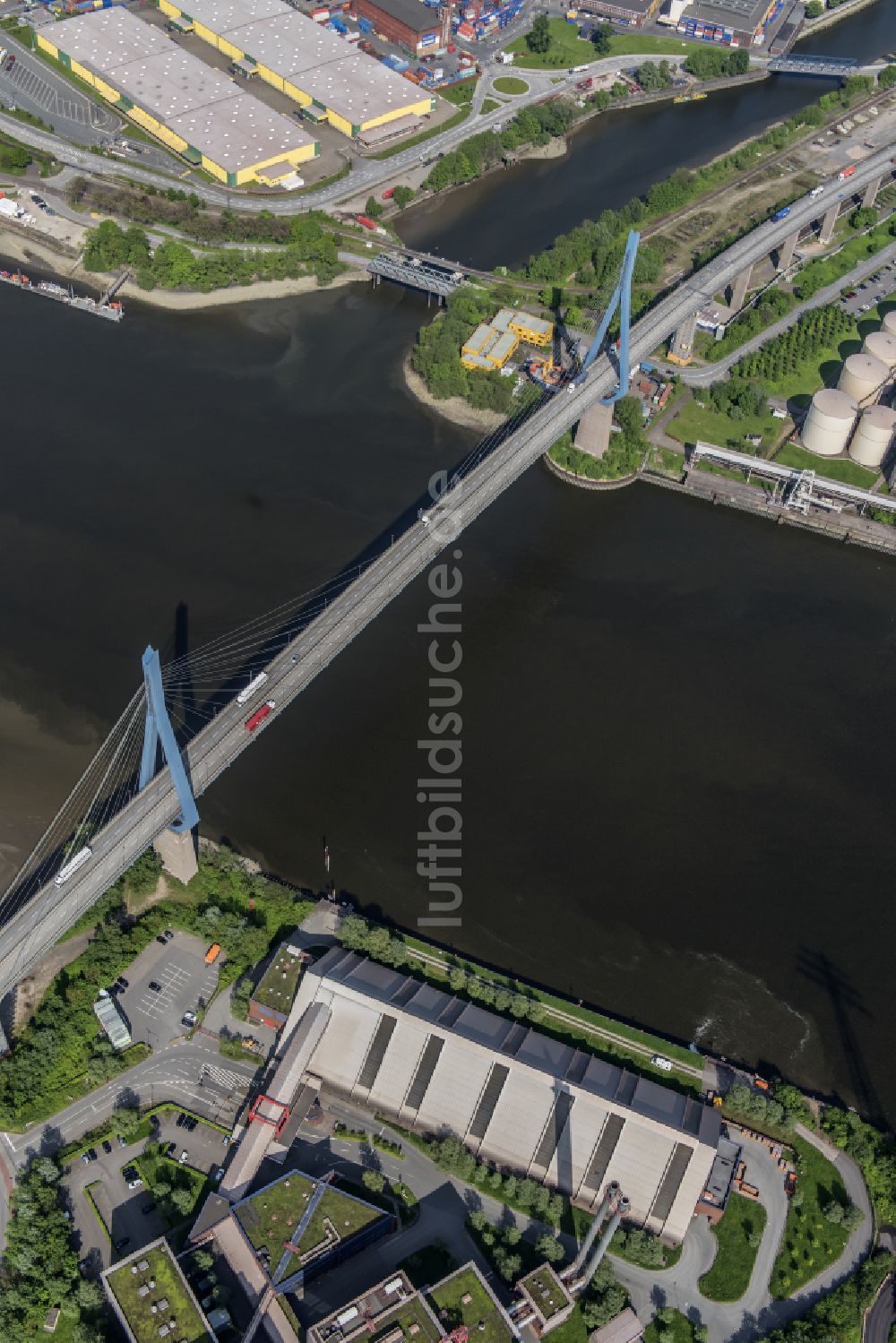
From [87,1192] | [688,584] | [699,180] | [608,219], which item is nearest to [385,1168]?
[87,1192]

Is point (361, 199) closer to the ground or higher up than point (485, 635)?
higher up

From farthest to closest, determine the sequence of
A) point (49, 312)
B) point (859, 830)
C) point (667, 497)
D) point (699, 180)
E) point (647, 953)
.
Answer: point (699, 180) → point (49, 312) → point (667, 497) → point (859, 830) → point (647, 953)

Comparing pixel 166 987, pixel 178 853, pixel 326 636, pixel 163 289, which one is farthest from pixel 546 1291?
pixel 163 289

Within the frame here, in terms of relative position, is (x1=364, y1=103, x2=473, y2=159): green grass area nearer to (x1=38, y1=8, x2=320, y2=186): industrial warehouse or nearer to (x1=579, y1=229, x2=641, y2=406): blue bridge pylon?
(x1=38, y1=8, x2=320, y2=186): industrial warehouse

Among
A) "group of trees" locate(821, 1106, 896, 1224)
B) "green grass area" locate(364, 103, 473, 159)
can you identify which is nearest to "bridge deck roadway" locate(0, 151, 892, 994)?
"group of trees" locate(821, 1106, 896, 1224)

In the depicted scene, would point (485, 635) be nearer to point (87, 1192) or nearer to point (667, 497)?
point (667, 497)

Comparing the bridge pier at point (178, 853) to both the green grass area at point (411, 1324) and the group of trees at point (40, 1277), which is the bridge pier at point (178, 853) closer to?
Result: the group of trees at point (40, 1277)

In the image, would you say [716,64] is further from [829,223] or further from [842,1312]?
[842,1312]
